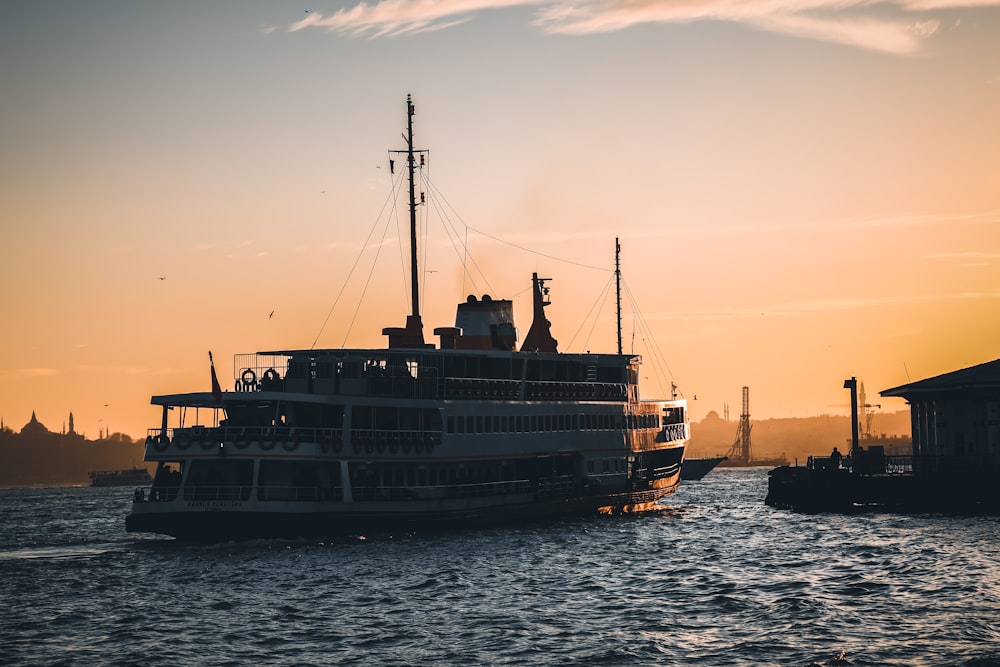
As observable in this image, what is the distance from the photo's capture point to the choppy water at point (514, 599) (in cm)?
3008

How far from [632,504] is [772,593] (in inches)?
1360

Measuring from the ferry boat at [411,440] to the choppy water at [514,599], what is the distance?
1603mm

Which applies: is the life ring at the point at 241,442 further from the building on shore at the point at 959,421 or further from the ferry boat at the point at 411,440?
the building on shore at the point at 959,421

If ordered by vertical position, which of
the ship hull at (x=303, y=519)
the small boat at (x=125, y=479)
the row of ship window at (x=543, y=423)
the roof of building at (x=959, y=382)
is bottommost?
the small boat at (x=125, y=479)

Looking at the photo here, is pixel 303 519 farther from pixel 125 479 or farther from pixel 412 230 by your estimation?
pixel 125 479

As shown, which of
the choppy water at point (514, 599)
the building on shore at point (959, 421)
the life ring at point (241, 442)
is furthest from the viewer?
the building on shore at point (959, 421)

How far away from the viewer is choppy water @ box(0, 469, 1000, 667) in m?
30.1

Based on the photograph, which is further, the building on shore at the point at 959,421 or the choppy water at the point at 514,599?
the building on shore at the point at 959,421

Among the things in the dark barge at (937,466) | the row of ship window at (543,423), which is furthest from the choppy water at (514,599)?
the dark barge at (937,466)

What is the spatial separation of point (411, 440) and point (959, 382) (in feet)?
116

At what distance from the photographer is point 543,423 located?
212 feet

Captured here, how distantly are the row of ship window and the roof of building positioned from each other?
16.3 metres

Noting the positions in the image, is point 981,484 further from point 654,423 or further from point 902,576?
point 902,576

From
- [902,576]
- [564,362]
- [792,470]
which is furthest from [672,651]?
[792,470]
